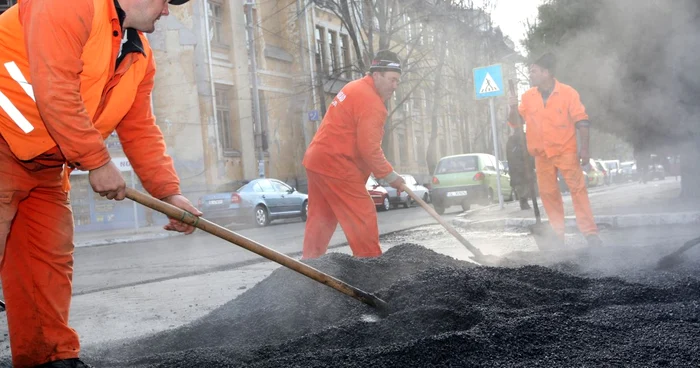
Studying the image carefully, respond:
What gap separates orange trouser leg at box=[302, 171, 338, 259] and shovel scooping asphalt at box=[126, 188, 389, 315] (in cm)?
168

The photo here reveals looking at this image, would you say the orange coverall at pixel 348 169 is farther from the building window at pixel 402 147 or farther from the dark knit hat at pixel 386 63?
the building window at pixel 402 147

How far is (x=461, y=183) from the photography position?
18.6 metres

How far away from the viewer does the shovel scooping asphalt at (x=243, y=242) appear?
3160 mm

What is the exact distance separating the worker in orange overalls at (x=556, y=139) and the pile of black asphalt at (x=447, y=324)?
7.98ft

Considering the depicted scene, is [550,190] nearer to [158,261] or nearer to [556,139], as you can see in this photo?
[556,139]

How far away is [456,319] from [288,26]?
27409mm

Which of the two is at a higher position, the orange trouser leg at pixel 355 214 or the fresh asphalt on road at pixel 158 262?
the orange trouser leg at pixel 355 214

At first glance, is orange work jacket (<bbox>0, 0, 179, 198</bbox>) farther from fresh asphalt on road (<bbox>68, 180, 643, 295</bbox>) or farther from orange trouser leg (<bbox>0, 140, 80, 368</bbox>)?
fresh asphalt on road (<bbox>68, 180, 643, 295</bbox>)

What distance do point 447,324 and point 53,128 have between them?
1822 millimetres

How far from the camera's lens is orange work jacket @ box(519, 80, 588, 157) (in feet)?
24.7

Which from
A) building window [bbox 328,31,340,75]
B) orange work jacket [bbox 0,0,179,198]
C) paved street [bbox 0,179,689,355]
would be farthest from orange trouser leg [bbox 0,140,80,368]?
building window [bbox 328,31,340,75]

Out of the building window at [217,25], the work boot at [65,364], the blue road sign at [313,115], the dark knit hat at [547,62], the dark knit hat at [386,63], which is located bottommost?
the work boot at [65,364]

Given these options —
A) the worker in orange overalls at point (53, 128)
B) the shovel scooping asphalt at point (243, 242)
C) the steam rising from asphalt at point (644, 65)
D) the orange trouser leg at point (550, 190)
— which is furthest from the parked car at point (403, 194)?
the worker in orange overalls at point (53, 128)

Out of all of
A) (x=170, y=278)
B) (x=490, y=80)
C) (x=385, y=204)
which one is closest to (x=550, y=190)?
(x=170, y=278)
